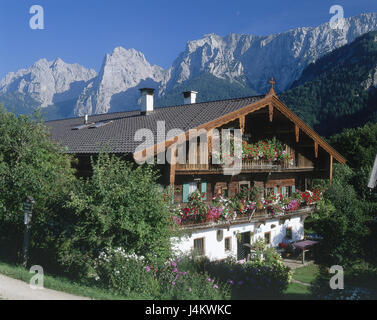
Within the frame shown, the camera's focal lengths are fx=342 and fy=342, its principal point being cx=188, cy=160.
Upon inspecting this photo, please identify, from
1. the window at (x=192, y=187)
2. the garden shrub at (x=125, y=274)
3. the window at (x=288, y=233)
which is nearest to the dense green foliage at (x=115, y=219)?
the garden shrub at (x=125, y=274)

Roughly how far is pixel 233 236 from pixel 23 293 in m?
10.8

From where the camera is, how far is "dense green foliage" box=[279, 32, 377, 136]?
78562 mm

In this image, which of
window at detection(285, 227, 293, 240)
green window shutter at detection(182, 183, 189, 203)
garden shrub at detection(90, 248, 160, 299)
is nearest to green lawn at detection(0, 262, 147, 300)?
garden shrub at detection(90, 248, 160, 299)

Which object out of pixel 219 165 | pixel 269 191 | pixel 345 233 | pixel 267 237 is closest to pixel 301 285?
pixel 345 233

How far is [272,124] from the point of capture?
20.5m

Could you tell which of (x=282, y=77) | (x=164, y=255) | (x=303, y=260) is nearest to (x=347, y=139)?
(x=303, y=260)

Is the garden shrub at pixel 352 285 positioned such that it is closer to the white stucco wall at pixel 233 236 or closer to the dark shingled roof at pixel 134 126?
the white stucco wall at pixel 233 236

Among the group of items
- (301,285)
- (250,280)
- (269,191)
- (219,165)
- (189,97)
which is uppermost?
(189,97)

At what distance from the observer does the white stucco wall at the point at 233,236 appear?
1504cm

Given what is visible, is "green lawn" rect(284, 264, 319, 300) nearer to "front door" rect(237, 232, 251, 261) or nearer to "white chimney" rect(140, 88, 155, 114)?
"front door" rect(237, 232, 251, 261)

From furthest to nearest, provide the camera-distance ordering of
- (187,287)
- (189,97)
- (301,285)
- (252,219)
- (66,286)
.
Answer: (189,97), (252,219), (301,285), (187,287), (66,286)

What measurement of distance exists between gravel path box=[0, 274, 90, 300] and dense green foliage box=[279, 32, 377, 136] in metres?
76.9

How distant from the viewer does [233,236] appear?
17094 millimetres

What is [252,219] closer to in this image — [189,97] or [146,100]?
[189,97]
